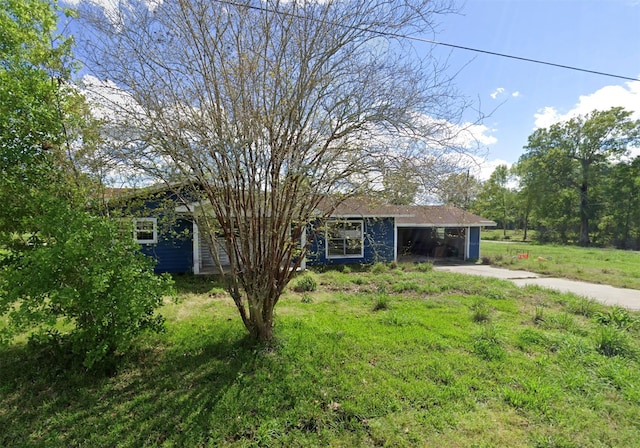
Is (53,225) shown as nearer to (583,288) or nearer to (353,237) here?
(353,237)

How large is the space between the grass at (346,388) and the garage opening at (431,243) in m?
11.4

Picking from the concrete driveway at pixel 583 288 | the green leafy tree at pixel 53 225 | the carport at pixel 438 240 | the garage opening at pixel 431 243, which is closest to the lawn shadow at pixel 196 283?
the green leafy tree at pixel 53 225

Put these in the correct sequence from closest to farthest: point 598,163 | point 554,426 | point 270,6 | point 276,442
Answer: point 276,442
point 554,426
point 270,6
point 598,163

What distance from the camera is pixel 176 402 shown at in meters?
3.10

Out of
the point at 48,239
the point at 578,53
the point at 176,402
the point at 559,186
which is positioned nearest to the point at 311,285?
the point at 176,402

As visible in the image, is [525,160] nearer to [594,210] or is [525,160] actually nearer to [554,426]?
[594,210]

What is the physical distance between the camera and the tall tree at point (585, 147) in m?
32.2

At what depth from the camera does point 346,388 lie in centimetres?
333

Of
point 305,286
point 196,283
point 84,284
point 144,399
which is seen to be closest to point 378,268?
point 305,286

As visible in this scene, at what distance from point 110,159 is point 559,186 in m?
44.6

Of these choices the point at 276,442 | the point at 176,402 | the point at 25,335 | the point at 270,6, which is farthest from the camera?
the point at 25,335

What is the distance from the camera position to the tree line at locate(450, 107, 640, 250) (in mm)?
32312

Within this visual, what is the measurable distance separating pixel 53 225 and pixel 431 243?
58.0ft

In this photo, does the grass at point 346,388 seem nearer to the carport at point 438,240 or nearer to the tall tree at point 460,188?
the tall tree at point 460,188
